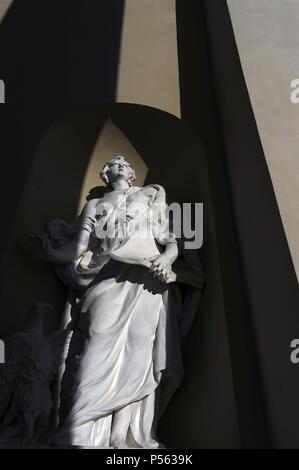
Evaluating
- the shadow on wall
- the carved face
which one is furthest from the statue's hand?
the carved face

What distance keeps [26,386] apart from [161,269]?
106 cm

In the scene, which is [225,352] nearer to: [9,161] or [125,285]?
[125,285]

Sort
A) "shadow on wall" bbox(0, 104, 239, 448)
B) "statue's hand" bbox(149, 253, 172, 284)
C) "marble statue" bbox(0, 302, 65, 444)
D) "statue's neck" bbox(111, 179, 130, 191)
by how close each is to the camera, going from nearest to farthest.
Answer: "marble statue" bbox(0, 302, 65, 444) < "shadow on wall" bbox(0, 104, 239, 448) < "statue's hand" bbox(149, 253, 172, 284) < "statue's neck" bbox(111, 179, 130, 191)

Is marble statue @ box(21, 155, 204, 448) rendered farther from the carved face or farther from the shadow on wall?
the shadow on wall

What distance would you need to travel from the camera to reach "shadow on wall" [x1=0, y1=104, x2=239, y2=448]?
4.02 m

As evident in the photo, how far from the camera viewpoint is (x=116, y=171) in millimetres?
4918

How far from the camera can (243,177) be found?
4609 millimetres

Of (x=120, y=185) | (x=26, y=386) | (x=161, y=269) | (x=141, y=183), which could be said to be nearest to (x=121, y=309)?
(x=161, y=269)

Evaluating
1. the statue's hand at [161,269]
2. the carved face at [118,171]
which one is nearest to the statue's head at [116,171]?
the carved face at [118,171]

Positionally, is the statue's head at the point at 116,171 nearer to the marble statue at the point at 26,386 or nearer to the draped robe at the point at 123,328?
the draped robe at the point at 123,328

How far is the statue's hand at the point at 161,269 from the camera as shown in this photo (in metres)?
4.20

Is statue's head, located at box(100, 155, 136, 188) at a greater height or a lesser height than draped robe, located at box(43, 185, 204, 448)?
greater

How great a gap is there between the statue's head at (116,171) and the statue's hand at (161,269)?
0.91 meters

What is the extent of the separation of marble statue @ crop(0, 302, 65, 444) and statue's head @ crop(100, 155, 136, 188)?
138cm
